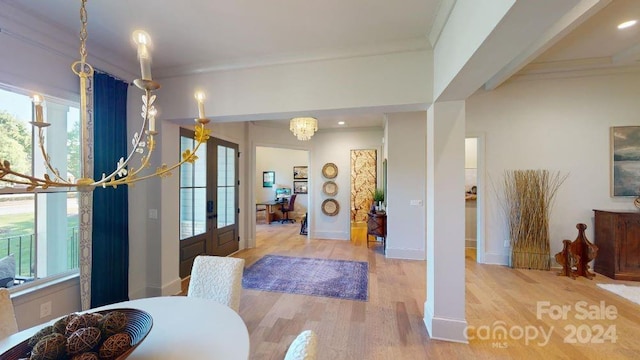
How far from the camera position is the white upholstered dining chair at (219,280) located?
171 centimetres

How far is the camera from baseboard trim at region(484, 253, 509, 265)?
13.6 feet

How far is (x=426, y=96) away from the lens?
2.31 m

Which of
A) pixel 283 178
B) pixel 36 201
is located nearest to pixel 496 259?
pixel 36 201

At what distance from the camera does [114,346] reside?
894 mm

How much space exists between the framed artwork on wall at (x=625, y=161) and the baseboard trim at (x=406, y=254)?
3.00m

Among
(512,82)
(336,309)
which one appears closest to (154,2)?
(336,309)

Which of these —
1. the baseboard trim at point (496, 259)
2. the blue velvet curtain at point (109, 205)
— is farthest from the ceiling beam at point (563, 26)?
the blue velvet curtain at point (109, 205)

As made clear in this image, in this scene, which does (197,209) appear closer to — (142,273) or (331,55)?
(142,273)

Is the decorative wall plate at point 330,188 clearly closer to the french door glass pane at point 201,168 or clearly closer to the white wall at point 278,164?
the french door glass pane at point 201,168

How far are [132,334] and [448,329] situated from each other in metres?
2.44

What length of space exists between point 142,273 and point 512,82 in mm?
6222

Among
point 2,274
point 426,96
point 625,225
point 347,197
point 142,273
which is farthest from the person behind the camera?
point 347,197

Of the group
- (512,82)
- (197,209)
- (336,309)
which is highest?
(512,82)

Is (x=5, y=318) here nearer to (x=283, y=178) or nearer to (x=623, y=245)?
(x=623, y=245)
